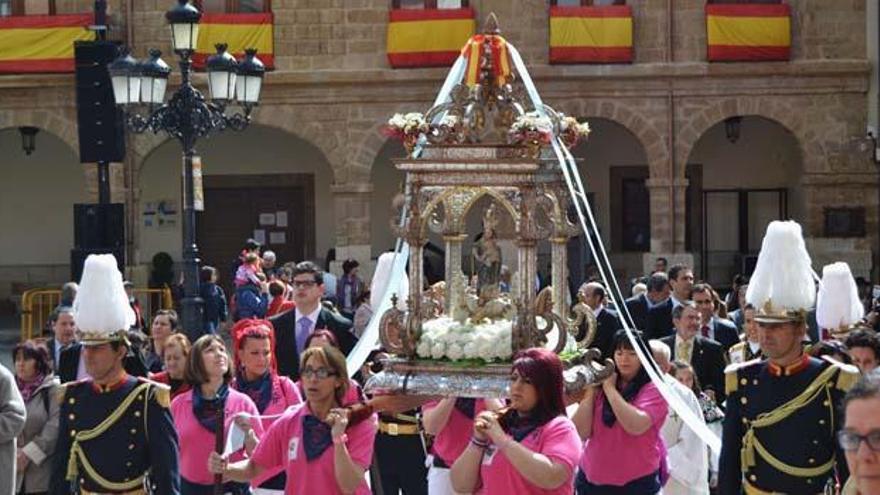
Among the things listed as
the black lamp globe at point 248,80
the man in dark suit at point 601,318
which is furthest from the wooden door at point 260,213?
the man in dark suit at point 601,318

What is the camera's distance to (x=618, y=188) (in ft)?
92.6

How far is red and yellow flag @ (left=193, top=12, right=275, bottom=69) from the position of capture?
25.5 m

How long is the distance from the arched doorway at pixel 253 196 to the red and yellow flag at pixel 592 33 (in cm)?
493

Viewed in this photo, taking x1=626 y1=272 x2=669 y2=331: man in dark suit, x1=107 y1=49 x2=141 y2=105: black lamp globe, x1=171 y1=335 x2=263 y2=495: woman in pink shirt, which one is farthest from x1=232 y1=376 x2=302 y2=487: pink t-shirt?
x1=107 y1=49 x2=141 y2=105: black lamp globe

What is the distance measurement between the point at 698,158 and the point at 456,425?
789 inches

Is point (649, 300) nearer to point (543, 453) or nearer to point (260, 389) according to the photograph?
point (260, 389)

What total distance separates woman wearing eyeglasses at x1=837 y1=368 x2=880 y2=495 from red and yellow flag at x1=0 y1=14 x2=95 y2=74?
22859mm

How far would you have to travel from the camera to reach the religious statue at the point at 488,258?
9.47 meters

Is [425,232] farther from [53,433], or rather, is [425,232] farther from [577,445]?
[577,445]

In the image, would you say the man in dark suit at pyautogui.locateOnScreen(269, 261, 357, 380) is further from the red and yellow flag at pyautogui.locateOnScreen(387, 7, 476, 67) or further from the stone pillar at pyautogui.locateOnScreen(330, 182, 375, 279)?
the stone pillar at pyautogui.locateOnScreen(330, 182, 375, 279)

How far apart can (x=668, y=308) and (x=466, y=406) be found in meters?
5.84

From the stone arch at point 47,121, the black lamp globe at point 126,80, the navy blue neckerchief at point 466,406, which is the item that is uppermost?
the stone arch at point 47,121

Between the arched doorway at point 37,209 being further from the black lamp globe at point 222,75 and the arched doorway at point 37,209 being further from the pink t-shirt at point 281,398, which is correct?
the pink t-shirt at point 281,398

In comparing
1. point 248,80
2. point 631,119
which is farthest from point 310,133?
point 248,80
